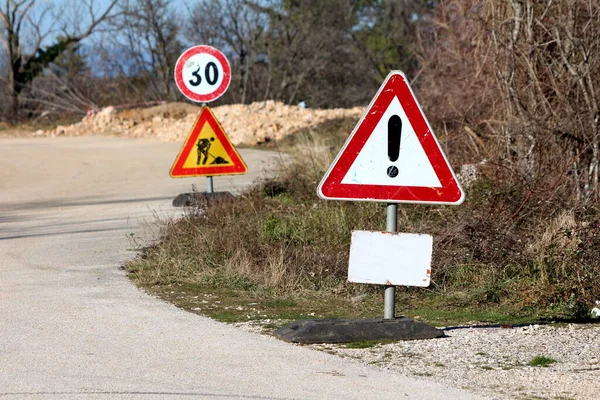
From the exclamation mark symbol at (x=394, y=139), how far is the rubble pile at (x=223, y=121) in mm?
22629

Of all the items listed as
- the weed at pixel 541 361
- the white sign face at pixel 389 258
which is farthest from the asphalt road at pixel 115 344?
the weed at pixel 541 361

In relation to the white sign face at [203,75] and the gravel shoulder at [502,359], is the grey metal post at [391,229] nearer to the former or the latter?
the gravel shoulder at [502,359]

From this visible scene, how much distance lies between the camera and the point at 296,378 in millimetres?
5492

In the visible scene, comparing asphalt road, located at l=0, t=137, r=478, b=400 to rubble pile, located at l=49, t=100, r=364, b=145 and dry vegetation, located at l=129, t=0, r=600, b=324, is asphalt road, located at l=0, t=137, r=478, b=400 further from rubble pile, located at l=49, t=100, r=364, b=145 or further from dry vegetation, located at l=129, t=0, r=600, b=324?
rubble pile, located at l=49, t=100, r=364, b=145

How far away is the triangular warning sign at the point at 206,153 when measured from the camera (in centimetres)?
1250

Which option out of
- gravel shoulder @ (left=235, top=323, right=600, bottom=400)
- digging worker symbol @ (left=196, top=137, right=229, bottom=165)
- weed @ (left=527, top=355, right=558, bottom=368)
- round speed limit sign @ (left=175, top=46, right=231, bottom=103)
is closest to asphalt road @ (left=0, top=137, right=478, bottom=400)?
gravel shoulder @ (left=235, top=323, right=600, bottom=400)

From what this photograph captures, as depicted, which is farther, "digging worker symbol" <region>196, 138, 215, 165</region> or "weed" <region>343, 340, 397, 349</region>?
"digging worker symbol" <region>196, 138, 215, 165</region>

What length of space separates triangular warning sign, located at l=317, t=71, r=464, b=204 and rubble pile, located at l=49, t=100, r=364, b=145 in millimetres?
22623

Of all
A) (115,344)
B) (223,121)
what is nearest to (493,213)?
(115,344)

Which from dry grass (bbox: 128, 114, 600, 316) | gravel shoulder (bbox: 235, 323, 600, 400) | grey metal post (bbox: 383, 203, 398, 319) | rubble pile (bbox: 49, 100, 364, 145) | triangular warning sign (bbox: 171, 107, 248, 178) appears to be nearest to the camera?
gravel shoulder (bbox: 235, 323, 600, 400)

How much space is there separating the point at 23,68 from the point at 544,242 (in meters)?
42.3

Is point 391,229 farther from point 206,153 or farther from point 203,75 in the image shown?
point 203,75

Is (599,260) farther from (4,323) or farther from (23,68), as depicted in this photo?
(23,68)

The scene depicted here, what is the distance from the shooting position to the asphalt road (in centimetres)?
524
